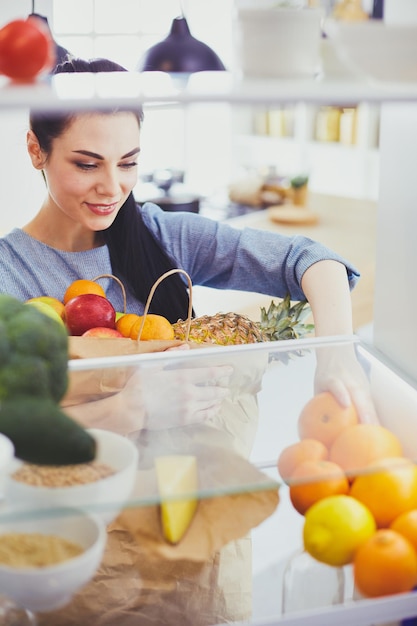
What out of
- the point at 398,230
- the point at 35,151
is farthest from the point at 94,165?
the point at 398,230

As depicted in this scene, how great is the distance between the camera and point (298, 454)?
2.87ft

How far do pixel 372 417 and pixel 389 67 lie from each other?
1.37 feet

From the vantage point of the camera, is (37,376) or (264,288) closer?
(37,376)

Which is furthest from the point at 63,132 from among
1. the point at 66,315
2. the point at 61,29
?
the point at 61,29

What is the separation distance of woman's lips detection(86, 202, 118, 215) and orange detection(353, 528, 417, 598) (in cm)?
106

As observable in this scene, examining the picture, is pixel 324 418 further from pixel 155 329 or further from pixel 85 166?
pixel 85 166

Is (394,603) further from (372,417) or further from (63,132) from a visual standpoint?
(63,132)

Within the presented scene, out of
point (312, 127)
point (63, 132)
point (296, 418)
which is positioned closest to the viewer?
point (296, 418)

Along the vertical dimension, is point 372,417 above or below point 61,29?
Result: below

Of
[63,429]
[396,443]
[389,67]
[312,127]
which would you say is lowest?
[312,127]

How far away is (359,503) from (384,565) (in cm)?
7

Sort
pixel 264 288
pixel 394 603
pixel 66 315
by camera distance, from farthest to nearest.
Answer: pixel 264 288 < pixel 66 315 < pixel 394 603

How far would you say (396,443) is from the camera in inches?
36.3

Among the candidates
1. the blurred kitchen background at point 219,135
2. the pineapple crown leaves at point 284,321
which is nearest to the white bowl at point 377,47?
the pineapple crown leaves at point 284,321
